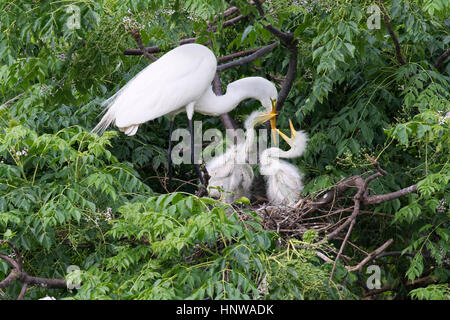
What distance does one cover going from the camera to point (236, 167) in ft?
13.5

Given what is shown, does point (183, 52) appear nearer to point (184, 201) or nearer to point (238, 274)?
point (184, 201)

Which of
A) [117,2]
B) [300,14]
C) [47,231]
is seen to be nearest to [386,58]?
[300,14]

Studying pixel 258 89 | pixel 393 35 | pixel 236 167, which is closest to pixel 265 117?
pixel 258 89

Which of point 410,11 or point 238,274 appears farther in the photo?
point 410,11

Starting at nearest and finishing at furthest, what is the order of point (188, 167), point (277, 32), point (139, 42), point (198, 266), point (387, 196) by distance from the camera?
point (198, 266) → point (387, 196) → point (277, 32) → point (139, 42) → point (188, 167)

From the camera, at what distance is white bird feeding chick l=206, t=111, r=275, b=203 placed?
4.11 metres

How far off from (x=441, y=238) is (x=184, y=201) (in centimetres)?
140

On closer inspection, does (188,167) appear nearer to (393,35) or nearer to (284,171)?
(284,171)

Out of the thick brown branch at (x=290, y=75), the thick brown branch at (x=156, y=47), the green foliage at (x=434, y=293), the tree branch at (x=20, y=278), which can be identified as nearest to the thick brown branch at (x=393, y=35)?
the thick brown branch at (x=290, y=75)

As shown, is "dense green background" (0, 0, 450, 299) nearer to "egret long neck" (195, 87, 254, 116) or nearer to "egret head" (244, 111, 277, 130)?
"egret head" (244, 111, 277, 130)

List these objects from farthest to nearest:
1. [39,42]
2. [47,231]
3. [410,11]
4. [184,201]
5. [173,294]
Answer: [39,42]
[410,11]
[47,231]
[184,201]
[173,294]

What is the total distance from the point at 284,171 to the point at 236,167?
263mm

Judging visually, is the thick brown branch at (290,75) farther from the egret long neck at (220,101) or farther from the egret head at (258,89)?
the egret long neck at (220,101)

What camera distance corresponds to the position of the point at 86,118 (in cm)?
411
